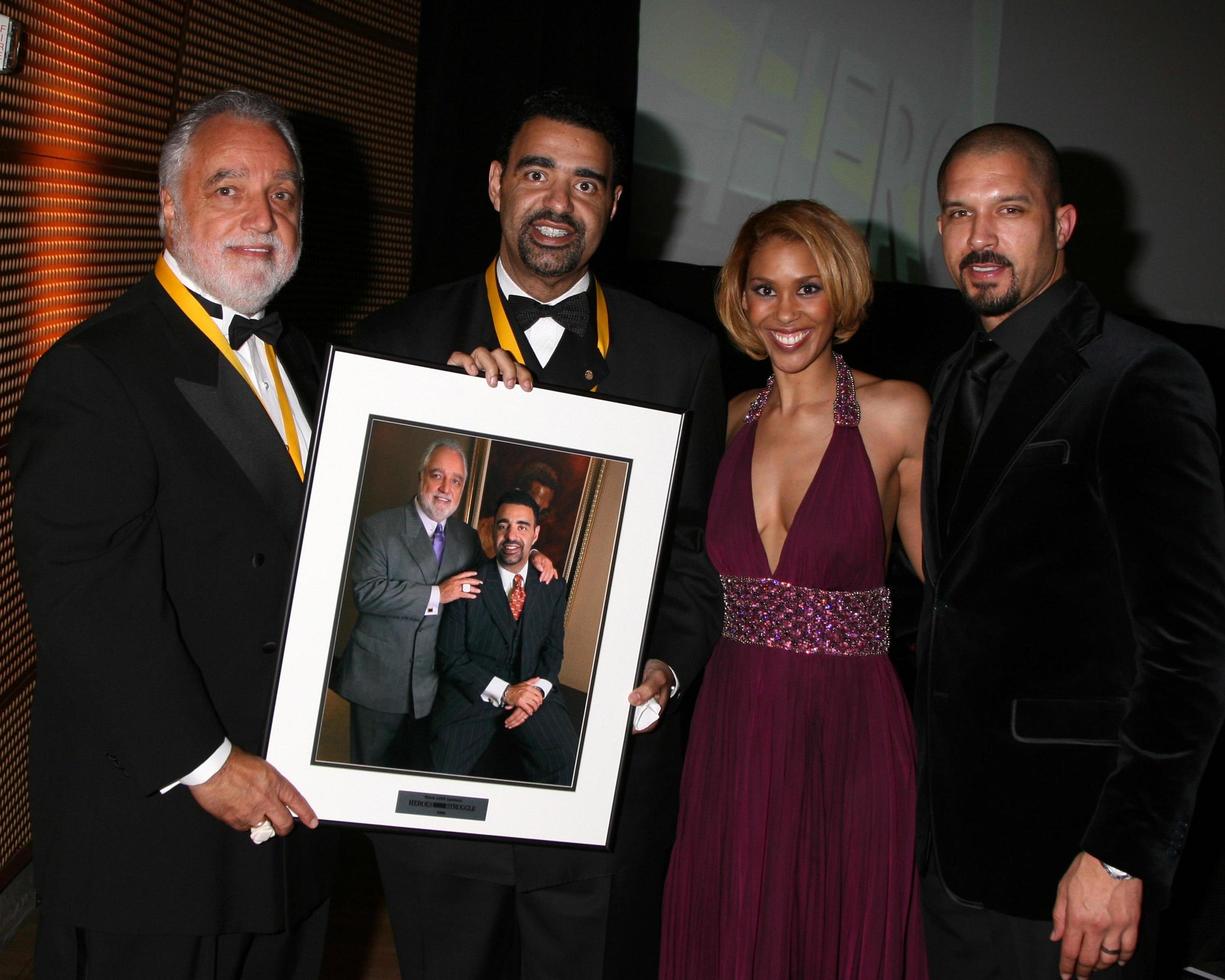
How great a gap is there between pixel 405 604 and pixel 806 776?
3.07 ft

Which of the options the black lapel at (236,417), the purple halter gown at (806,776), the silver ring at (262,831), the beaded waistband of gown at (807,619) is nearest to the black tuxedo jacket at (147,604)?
the black lapel at (236,417)

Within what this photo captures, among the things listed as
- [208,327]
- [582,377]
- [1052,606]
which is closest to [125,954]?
[208,327]

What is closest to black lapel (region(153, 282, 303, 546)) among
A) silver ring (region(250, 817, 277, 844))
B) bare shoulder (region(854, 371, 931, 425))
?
silver ring (region(250, 817, 277, 844))

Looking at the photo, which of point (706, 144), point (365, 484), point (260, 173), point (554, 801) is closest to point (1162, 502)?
point (554, 801)

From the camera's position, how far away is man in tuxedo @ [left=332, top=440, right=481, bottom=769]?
5.56 ft

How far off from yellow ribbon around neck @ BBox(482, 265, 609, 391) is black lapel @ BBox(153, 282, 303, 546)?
0.49m

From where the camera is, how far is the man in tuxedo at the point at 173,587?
1615 mm

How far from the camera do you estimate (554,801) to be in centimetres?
179

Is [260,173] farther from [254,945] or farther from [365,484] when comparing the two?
[254,945]

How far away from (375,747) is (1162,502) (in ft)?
3.89

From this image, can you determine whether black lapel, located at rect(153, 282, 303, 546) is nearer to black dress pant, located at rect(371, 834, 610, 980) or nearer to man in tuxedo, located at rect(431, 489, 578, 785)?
man in tuxedo, located at rect(431, 489, 578, 785)

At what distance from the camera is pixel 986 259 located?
6.54 ft

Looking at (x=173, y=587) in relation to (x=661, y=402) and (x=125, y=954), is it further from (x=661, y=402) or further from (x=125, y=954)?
(x=661, y=402)

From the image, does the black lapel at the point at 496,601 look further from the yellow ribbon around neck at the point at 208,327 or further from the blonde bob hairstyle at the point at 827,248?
the blonde bob hairstyle at the point at 827,248
